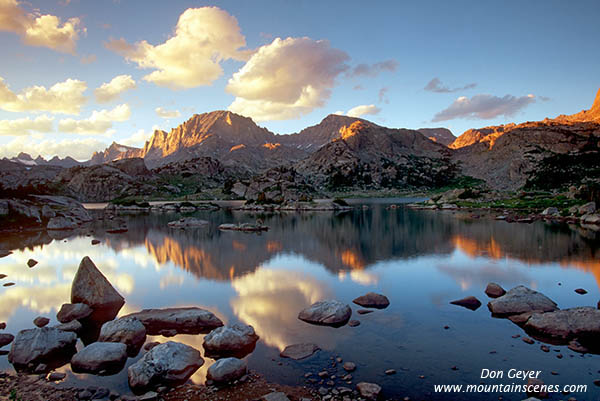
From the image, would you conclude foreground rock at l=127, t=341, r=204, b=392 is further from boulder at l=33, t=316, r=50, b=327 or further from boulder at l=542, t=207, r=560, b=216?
boulder at l=542, t=207, r=560, b=216

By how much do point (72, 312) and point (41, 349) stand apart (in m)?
5.86

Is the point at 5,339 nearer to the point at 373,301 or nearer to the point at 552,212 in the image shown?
the point at 373,301

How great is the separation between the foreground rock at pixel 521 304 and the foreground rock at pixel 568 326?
6.25ft

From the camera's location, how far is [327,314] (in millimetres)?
19266

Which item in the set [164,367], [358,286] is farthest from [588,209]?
[164,367]

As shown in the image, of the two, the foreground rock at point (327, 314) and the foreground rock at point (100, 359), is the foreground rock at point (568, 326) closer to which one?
the foreground rock at point (327, 314)

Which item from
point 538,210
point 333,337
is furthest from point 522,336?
point 538,210

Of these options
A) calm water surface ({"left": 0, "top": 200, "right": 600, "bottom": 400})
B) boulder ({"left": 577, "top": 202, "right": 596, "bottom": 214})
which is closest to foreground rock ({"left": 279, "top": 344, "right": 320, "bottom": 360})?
calm water surface ({"left": 0, "top": 200, "right": 600, "bottom": 400})

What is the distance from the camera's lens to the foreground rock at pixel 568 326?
1630 cm

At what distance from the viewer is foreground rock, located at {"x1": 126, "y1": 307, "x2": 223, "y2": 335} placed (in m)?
18.3

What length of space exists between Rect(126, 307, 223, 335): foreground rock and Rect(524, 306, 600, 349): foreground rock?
1653 centimetres

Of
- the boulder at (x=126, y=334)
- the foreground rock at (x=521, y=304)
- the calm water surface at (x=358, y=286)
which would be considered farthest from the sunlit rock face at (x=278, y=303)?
the foreground rock at (x=521, y=304)

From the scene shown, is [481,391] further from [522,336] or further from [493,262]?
[493,262]

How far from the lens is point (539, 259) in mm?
36125
